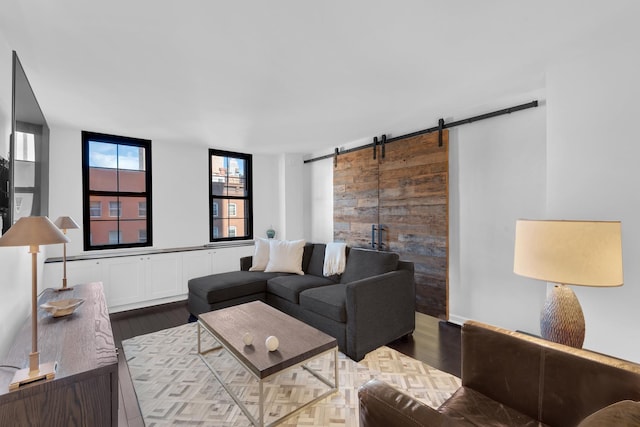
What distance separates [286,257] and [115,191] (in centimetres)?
254

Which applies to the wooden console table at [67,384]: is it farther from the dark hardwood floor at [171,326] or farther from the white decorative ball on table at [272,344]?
the white decorative ball on table at [272,344]

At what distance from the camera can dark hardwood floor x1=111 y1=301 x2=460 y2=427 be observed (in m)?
1.99

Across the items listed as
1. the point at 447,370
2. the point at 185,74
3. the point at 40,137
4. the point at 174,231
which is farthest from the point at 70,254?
the point at 447,370

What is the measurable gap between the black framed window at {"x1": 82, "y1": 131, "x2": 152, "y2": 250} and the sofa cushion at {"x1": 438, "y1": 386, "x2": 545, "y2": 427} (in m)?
4.27

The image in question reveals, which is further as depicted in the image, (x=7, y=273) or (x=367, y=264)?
(x=367, y=264)

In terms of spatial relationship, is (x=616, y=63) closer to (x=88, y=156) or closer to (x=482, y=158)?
(x=482, y=158)

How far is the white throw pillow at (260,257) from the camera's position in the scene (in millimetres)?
3916

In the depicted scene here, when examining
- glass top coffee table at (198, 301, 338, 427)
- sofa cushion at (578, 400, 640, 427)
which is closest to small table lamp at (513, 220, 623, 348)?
sofa cushion at (578, 400, 640, 427)

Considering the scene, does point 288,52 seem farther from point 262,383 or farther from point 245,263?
point 245,263

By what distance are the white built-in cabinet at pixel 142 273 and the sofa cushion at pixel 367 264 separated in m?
2.19

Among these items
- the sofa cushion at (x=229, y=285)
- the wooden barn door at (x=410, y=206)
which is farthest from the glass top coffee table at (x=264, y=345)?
the wooden barn door at (x=410, y=206)

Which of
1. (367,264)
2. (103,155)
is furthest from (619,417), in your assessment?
(103,155)

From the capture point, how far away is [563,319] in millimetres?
1431

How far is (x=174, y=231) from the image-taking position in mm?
4410
